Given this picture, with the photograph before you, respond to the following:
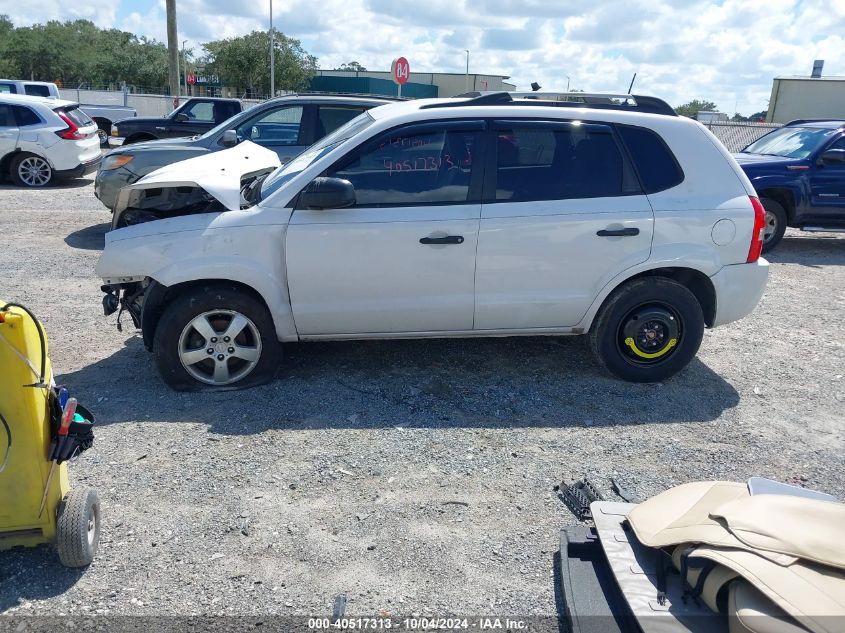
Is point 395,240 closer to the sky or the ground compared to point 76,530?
closer to the sky

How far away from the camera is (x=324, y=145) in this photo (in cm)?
547

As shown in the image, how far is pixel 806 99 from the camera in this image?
2998 centimetres

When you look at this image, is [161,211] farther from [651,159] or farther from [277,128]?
[277,128]

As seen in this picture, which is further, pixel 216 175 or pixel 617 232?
pixel 216 175

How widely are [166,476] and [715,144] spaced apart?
417cm

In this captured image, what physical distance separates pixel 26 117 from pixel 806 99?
29111mm

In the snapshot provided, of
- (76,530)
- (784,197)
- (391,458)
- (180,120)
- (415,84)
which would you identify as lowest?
(391,458)

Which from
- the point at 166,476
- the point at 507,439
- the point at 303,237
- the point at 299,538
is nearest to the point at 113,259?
the point at 303,237

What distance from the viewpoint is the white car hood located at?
480cm

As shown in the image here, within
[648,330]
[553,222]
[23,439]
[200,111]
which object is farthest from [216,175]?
[200,111]

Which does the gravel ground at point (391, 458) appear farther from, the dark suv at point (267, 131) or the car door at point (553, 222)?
the dark suv at point (267, 131)

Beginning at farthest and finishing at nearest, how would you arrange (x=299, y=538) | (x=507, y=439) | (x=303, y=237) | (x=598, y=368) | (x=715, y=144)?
(x=598, y=368) → (x=715, y=144) → (x=303, y=237) → (x=507, y=439) → (x=299, y=538)

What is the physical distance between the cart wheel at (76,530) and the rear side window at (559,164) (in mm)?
3088

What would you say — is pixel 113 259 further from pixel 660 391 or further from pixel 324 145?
pixel 660 391
